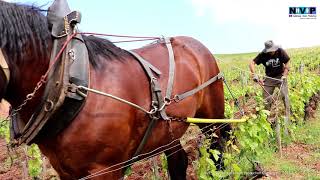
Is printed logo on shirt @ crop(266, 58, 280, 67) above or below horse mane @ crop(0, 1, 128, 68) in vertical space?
below

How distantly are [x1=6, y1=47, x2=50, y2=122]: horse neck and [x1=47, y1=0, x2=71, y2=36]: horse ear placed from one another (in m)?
0.19

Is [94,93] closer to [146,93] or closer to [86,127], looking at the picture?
[86,127]

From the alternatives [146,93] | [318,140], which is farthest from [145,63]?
[318,140]

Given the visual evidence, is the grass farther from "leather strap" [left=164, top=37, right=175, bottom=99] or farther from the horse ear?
the horse ear

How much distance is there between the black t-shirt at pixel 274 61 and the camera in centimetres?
691

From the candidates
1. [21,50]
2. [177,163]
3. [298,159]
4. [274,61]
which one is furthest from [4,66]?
[274,61]

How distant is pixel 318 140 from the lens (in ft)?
23.1

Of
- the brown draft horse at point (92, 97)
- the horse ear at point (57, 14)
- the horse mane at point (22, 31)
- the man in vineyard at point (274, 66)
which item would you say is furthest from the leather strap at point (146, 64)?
the man in vineyard at point (274, 66)

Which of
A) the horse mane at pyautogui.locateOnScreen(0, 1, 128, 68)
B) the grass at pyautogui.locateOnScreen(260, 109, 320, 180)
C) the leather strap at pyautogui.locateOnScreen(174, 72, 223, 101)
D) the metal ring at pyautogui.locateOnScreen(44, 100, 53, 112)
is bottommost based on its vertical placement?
the grass at pyautogui.locateOnScreen(260, 109, 320, 180)

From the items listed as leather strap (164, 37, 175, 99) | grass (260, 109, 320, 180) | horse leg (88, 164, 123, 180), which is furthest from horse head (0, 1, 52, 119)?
grass (260, 109, 320, 180)

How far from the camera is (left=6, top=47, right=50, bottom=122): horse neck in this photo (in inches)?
88.3

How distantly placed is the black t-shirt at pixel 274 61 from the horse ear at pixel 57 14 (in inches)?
201

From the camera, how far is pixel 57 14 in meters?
2.39

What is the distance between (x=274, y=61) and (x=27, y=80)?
5427mm
